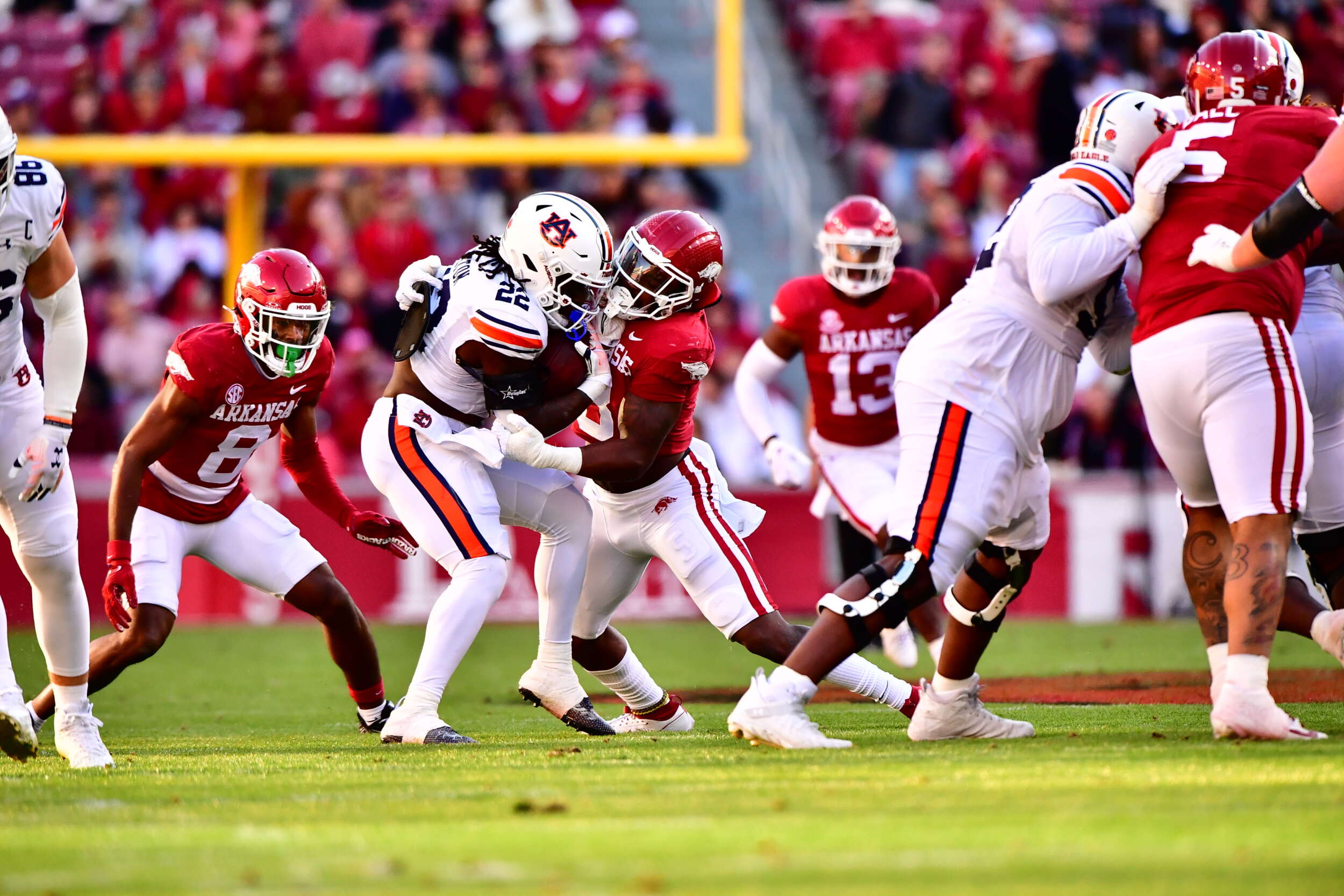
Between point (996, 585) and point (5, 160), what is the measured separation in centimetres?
321

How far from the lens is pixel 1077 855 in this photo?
2.99 m

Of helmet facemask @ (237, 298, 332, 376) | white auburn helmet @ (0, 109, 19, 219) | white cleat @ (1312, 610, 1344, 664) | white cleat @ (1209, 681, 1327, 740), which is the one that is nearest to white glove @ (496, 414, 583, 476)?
helmet facemask @ (237, 298, 332, 376)

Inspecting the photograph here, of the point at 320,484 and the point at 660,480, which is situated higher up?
the point at 660,480

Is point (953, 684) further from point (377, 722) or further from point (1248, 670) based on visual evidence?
point (377, 722)

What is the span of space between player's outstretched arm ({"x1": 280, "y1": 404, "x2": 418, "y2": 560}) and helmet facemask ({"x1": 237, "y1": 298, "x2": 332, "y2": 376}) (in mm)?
345

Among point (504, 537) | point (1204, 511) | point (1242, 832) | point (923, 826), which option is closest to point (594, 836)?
point (923, 826)

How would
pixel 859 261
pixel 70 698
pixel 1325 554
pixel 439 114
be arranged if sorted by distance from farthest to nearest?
1. pixel 439 114
2. pixel 859 261
3. pixel 1325 554
4. pixel 70 698

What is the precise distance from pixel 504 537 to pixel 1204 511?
228 centimetres

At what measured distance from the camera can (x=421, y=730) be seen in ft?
17.5

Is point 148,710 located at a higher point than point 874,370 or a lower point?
lower

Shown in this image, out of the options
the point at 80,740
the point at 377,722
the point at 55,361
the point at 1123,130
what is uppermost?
the point at 1123,130

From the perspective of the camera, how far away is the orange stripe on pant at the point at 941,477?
15.5 feet

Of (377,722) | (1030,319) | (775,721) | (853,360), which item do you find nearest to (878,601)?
(775,721)

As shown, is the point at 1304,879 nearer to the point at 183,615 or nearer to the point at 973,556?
the point at 973,556
